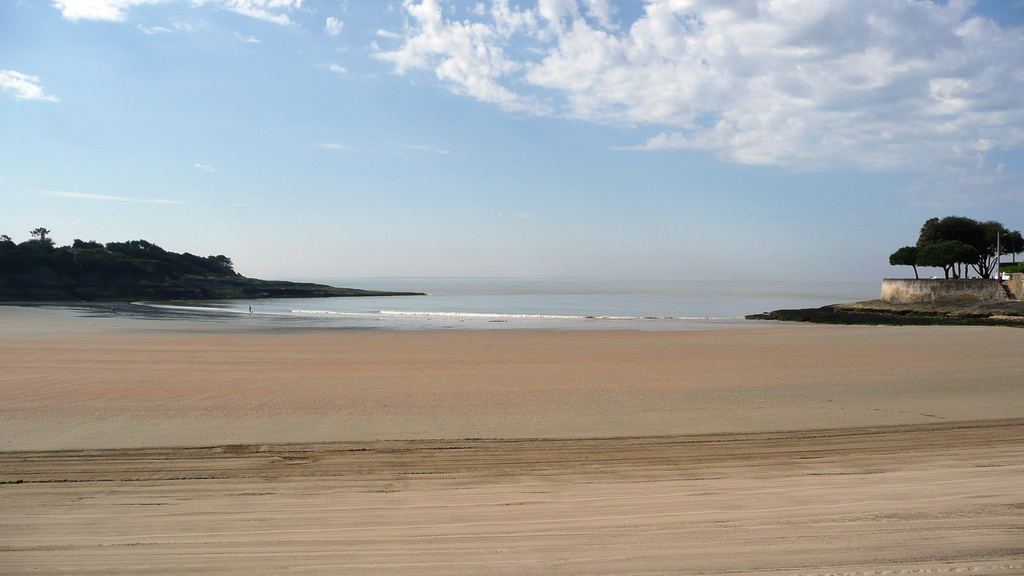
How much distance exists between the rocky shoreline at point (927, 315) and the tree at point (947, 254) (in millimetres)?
6889

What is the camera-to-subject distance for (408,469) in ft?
19.4

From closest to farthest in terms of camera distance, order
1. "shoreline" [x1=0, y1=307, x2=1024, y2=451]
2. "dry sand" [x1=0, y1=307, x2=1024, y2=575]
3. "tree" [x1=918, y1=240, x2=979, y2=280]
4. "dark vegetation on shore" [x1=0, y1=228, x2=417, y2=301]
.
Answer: "dry sand" [x1=0, y1=307, x2=1024, y2=575]
"shoreline" [x1=0, y1=307, x2=1024, y2=451]
"tree" [x1=918, y1=240, x2=979, y2=280]
"dark vegetation on shore" [x1=0, y1=228, x2=417, y2=301]

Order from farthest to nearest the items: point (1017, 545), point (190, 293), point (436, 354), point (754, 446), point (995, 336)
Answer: point (190, 293)
point (995, 336)
point (436, 354)
point (754, 446)
point (1017, 545)

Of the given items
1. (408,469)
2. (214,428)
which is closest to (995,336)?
(408,469)

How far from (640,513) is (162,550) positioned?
3333 mm

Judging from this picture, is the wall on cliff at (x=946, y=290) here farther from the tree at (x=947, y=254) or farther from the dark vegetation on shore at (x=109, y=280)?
the dark vegetation on shore at (x=109, y=280)

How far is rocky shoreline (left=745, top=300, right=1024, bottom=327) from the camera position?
3126cm

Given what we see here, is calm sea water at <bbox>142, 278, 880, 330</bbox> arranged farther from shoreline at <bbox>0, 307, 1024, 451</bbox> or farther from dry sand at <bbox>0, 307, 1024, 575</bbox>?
dry sand at <bbox>0, 307, 1024, 575</bbox>

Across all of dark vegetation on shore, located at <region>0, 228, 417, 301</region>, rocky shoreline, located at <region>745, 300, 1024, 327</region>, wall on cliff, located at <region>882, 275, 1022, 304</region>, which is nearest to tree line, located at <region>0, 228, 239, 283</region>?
dark vegetation on shore, located at <region>0, 228, 417, 301</region>

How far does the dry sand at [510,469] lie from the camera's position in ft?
12.2

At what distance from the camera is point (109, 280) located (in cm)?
6294

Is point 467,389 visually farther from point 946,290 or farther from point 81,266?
point 81,266

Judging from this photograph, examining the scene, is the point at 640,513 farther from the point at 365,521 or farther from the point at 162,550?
the point at 162,550

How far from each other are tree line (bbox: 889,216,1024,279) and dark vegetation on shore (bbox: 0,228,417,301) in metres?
64.6
